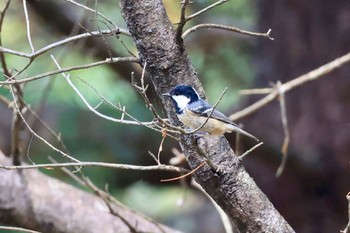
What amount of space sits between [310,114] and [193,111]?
57.0 inches

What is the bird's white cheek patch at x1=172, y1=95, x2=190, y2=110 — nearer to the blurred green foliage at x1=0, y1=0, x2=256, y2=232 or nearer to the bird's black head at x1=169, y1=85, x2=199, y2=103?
the bird's black head at x1=169, y1=85, x2=199, y2=103

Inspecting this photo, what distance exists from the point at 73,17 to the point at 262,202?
4.95 ft

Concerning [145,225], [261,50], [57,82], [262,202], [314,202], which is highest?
[261,50]

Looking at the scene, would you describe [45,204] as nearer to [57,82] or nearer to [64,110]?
[64,110]

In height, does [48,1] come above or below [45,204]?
above

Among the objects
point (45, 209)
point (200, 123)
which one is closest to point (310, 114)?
point (45, 209)

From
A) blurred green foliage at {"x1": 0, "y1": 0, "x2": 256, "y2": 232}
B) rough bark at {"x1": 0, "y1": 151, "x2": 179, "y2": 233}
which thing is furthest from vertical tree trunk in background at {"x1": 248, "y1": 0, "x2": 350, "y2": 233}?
rough bark at {"x1": 0, "y1": 151, "x2": 179, "y2": 233}

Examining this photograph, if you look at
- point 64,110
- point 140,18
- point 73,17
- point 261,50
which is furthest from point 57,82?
point 140,18

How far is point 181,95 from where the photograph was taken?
1014mm

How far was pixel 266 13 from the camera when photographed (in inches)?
102

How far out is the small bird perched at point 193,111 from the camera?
3.32 ft

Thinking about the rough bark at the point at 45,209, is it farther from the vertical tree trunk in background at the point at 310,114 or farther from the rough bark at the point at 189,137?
the vertical tree trunk in background at the point at 310,114

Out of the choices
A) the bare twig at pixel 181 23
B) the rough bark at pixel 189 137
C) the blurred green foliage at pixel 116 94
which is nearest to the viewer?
the bare twig at pixel 181 23

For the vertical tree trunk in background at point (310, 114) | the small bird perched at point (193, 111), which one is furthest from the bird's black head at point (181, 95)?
the vertical tree trunk in background at point (310, 114)
